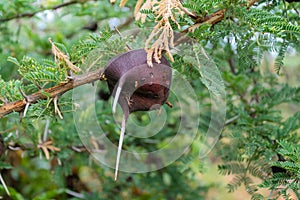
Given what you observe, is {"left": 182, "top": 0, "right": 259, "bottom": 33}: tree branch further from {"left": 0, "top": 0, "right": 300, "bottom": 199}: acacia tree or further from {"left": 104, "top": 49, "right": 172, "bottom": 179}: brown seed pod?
{"left": 104, "top": 49, "right": 172, "bottom": 179}: brown seed pod

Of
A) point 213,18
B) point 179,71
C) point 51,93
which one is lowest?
point 51,93

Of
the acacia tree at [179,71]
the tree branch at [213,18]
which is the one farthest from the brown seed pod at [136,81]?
the tree branch at [213,18]

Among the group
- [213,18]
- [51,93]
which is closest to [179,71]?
[213,18]

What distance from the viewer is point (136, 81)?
0.72 metres

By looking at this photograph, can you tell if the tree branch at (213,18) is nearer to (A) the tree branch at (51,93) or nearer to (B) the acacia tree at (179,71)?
(B) the acacia tree at (179,71)

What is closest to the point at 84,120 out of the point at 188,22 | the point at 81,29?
the point at 188,22

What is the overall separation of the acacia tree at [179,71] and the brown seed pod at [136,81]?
27 millimetres

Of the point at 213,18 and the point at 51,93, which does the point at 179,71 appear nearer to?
the point at 213,18

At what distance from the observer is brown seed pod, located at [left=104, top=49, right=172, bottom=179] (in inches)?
28.0

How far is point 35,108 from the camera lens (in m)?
0.85

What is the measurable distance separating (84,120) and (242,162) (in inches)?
18.7

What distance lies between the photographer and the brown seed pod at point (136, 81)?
711 millimetres

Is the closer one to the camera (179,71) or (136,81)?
(136,81)

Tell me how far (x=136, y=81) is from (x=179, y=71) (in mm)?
221
